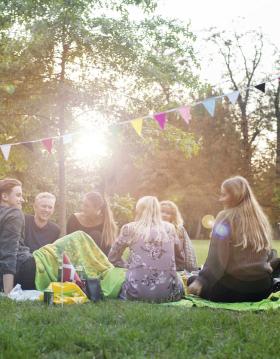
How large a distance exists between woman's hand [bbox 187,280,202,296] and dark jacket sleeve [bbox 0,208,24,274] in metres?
1.83

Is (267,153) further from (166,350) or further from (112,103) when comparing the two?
(166,350)

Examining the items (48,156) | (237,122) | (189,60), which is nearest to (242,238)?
(189,60)

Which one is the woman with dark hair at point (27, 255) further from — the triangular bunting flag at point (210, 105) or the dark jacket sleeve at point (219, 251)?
the triangular bunting flag at point (210, 105)

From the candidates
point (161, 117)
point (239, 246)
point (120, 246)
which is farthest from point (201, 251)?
point (239, 246)

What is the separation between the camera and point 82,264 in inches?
250

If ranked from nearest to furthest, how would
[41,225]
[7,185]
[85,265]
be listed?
[7,185]
[85,265]
[41,225]

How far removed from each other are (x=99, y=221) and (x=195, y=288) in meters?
2.05

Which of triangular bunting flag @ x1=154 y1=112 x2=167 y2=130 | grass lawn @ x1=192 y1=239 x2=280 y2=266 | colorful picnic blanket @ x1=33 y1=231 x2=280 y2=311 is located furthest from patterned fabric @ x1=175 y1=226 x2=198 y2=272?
grass lawn @ x1=192 y1=239 x2=280 y2=266

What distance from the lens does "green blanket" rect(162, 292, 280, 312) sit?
547 centimetres

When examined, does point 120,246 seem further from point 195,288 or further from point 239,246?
point 239,246

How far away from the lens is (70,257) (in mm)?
6328

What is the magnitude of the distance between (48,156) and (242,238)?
493 inches

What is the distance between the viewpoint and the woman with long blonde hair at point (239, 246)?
5.64 meters

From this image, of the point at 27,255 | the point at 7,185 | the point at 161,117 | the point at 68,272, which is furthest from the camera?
the point at 161,117
